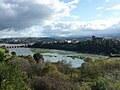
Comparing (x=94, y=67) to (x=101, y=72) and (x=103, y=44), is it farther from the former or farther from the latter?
(x=103, y=44)

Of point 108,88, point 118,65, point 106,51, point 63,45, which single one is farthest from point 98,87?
point 63,45

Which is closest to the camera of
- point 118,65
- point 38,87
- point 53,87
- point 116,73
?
point 53,87

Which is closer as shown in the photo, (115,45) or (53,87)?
(53,87)

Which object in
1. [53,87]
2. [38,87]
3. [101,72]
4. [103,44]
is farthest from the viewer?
[103,44]

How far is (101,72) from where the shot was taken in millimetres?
47688

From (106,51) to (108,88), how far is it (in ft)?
298

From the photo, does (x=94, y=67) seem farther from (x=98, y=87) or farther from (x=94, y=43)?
(x=94, y=43)

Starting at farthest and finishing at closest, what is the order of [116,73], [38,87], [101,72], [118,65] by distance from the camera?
[118,65] → [101,72] → [116,73] → [38,87]

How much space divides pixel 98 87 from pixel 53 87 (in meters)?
5.18

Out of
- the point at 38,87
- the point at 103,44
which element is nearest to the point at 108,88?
the point at 38,87

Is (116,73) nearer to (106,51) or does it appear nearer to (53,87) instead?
(53,87)

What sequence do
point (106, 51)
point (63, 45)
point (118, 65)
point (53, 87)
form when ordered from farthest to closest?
point (63, 45), point (106, 51), point (118, 65), point (53, 87)

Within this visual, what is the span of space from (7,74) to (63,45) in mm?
130560

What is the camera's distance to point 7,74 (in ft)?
107
